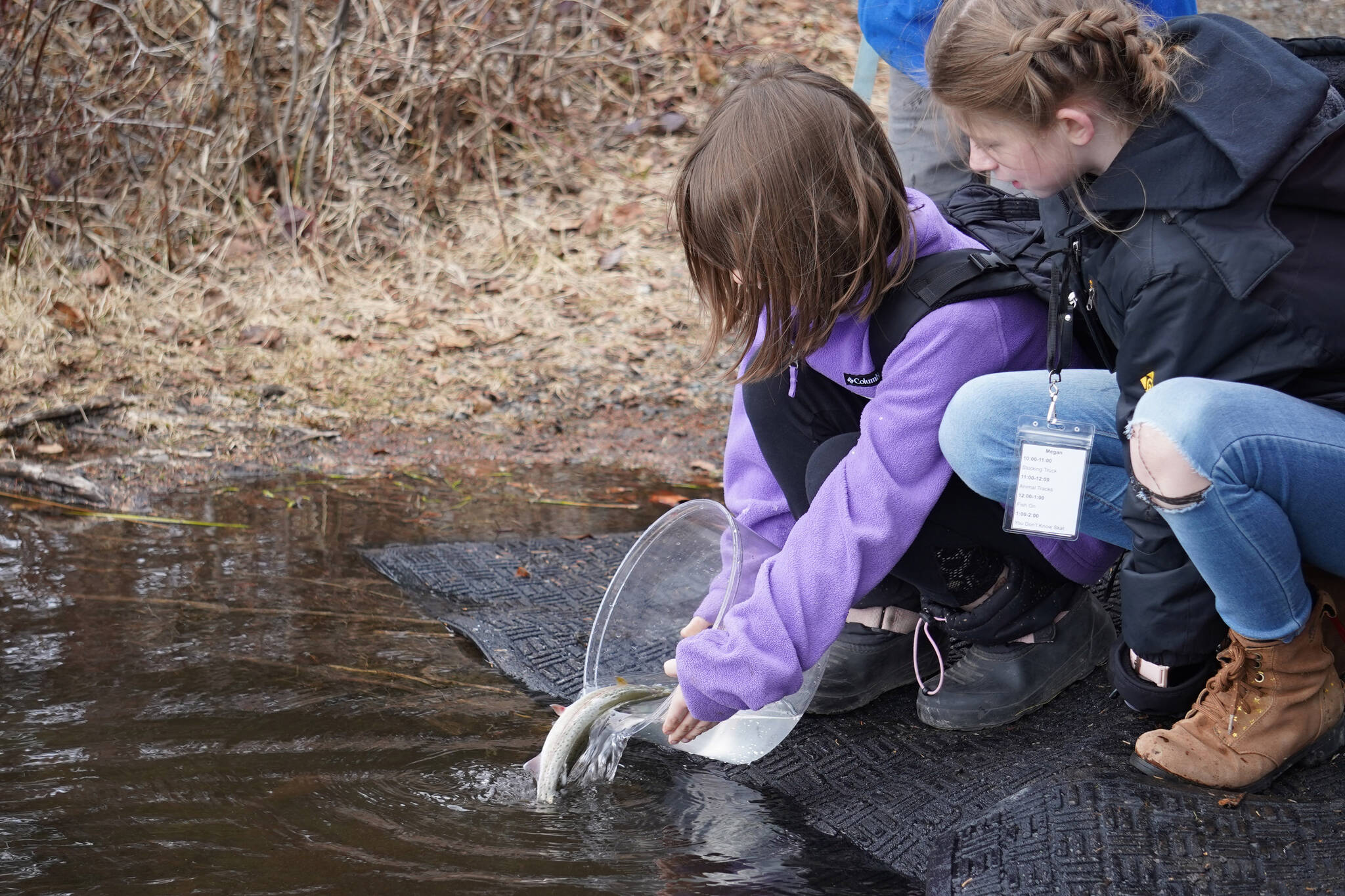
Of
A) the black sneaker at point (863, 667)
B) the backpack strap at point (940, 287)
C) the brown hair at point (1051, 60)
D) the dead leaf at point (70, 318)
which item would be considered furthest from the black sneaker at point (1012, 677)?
the dead leaf at point (70, 318)

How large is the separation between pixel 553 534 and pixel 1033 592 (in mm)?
1589

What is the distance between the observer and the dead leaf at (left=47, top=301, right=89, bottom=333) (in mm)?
4746

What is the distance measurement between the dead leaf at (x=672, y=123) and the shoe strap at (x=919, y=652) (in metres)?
4.45

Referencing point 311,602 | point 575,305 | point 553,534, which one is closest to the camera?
point 311,602

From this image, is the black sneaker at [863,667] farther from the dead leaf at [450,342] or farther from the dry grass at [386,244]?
the dead leaf at [450,342]

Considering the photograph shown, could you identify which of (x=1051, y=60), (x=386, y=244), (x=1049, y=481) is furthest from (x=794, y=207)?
(x=386, y=244)

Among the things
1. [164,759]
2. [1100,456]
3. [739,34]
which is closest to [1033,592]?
[1100,456]

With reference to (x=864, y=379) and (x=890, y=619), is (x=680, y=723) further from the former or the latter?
(x=864, y=379)

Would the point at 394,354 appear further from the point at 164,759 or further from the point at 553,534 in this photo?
the point at 164,759

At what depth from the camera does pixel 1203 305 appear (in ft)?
5.66

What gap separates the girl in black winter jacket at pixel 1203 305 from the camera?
5.61ft

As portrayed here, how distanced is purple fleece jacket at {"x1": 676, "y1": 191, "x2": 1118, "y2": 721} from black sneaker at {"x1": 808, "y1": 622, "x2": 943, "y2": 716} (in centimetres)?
33

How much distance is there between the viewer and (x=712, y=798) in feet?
7.25

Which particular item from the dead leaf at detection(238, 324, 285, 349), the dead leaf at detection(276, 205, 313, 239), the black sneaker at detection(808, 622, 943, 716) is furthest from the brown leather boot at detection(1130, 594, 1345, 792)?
the dead leaf at detection(276, 205, 313, 239)
